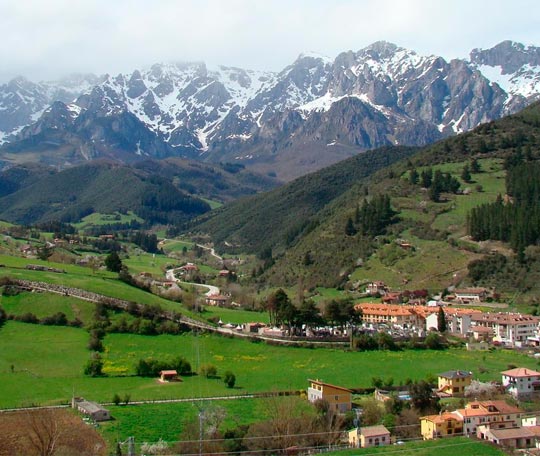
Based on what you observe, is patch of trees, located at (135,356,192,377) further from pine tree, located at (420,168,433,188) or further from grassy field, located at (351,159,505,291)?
pine tree, located at (420,168,433,188)

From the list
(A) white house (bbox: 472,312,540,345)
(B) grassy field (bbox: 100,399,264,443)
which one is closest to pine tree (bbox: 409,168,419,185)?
(A) white house (bbox: 472,312,540,345)

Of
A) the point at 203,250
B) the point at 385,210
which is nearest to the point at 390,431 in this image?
the point at 385,210

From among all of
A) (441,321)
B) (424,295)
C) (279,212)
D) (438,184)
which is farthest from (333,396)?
(279,212)

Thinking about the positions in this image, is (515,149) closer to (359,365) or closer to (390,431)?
(359,365)

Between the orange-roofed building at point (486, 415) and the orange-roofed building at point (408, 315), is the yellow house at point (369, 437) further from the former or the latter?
the orange-roofed building at point (408, 315)

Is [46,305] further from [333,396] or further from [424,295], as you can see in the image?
[424,295]

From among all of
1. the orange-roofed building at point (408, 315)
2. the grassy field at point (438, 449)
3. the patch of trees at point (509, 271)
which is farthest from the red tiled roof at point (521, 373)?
the patch of trees at point (509, 271)
